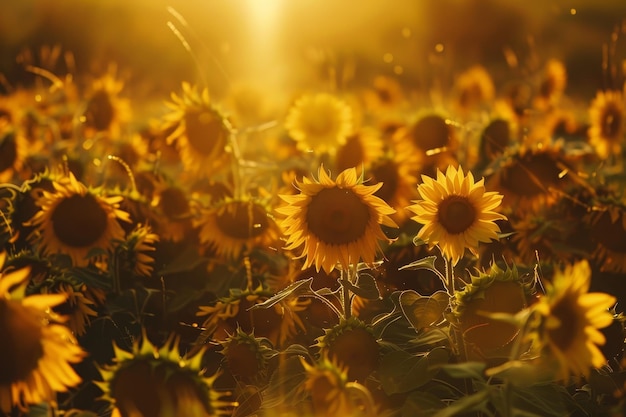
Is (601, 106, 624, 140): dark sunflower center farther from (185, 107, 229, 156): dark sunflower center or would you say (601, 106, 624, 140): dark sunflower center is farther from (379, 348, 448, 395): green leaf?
(379, 348, 448, 395): green leaf

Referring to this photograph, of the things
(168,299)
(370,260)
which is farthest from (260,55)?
(370,260)

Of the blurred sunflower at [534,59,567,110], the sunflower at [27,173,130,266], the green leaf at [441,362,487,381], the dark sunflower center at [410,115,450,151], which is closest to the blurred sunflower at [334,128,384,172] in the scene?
the dark sunflower center at [410,115,450,151]

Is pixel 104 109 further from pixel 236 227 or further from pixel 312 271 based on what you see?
pixel 312 271

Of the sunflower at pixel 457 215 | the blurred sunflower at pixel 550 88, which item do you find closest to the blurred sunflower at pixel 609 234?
the sunflower at pixel 457 215

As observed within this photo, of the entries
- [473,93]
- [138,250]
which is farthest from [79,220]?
[473,93]

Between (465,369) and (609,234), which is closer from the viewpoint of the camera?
(465,369)

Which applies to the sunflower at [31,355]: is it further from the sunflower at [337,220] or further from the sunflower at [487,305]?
the sunflower at [487,305]
